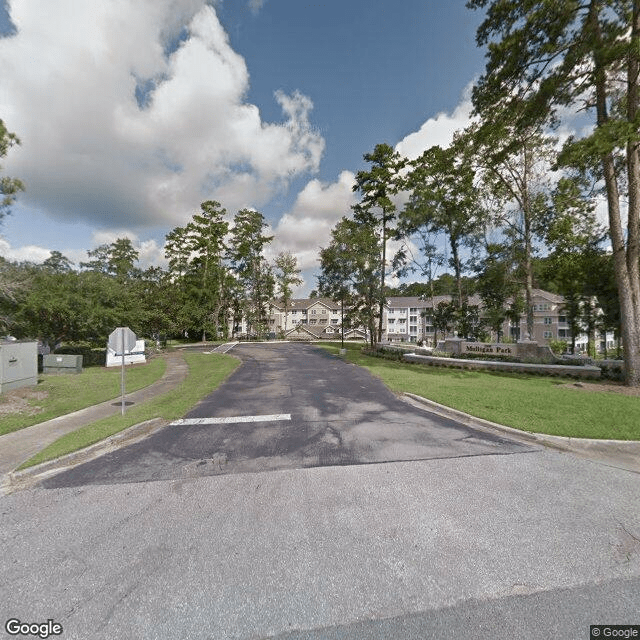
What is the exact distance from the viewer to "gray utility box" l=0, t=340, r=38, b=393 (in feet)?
32.4

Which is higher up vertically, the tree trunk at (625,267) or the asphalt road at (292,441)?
the tree trunk at (625,267)

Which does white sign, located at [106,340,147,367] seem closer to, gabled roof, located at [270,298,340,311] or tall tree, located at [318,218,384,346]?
tall tree, located at [318,218,384,346]

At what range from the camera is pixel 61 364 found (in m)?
15.2

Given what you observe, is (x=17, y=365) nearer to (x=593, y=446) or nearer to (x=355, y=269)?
(x=593, y=446)

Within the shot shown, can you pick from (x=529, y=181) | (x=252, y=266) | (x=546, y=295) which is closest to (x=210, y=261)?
(x=252, y=266)

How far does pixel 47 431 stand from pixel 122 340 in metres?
2.58

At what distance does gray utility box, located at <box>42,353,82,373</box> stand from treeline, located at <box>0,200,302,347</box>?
2503 mm

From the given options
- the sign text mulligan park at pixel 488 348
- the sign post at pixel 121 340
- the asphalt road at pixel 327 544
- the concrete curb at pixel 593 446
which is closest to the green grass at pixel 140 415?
the asphalt road at pixel 327 544

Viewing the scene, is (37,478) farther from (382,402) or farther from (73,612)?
(382,402)

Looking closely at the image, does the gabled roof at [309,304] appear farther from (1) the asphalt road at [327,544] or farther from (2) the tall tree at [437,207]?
(1) the asphalt road at [327,544]

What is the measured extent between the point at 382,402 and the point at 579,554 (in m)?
6.10

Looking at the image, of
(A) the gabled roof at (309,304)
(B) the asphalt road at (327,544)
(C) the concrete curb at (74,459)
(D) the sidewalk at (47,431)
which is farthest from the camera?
(A) the gabled roof at (309,304)

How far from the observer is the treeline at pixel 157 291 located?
55.1 feet

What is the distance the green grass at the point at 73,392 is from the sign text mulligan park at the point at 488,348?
17.8 meters
